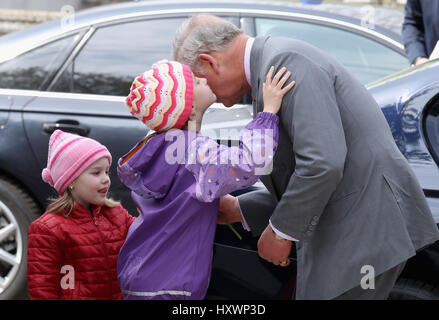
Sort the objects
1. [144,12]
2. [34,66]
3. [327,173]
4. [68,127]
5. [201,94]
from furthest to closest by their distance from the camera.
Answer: [144,12], [34,66], [68,127], [201,94], [327,173]

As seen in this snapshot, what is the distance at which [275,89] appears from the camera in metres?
2.04

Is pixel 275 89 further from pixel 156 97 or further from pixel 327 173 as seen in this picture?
pixel 156 97

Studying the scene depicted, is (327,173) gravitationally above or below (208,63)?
below

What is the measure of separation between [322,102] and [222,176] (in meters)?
0.39

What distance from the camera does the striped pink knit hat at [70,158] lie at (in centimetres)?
261

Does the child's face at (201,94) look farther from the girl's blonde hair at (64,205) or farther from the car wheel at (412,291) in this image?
the car wheel at (412,291)

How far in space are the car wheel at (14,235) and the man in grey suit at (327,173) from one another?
1884mm

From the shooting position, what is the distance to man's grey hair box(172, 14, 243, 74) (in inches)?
85.9

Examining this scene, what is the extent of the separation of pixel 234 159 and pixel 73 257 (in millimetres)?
826

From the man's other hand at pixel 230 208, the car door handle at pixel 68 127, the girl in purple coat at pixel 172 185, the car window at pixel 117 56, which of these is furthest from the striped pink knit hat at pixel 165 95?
the car window at pixel 117 56

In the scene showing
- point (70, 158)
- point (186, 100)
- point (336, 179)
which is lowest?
point (70, 158)

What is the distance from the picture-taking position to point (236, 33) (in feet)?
7.23

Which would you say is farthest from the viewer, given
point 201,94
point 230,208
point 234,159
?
point 230,208

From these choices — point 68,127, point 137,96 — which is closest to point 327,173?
point 137,96
